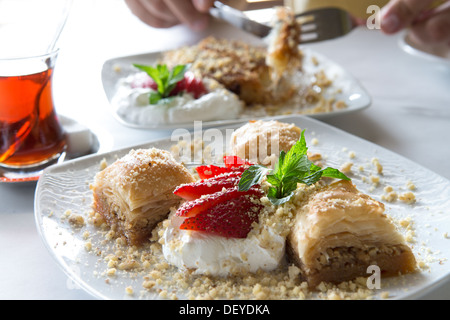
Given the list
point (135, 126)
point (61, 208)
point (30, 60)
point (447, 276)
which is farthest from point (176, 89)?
point (447, 276)

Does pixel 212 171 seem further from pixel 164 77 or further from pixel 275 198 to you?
pixel 164 77

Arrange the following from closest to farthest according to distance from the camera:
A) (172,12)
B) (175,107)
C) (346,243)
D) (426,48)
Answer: (346,243) → (175,107) → (426,48) → (172,12)

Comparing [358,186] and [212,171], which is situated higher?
[212,171]

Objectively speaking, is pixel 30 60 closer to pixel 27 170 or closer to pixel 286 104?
pixel 27 170

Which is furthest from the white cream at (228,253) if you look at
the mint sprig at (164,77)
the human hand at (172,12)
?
the human hand at (172,12)

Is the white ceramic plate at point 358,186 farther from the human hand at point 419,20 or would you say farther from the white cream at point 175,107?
the human hand at point 419,20

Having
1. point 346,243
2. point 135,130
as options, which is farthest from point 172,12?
point 346,243
